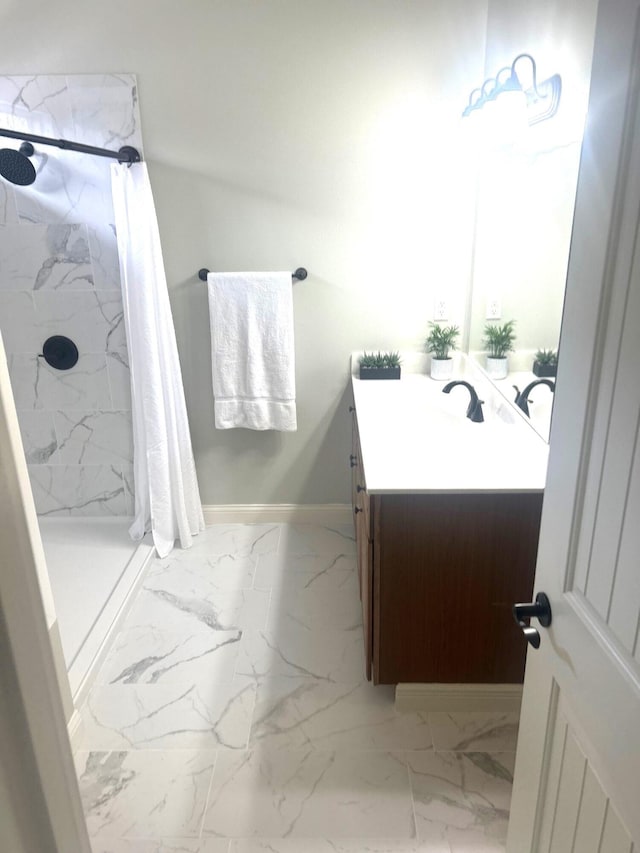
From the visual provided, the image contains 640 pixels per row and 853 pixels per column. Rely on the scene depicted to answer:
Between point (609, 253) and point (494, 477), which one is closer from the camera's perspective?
point (609, 253)

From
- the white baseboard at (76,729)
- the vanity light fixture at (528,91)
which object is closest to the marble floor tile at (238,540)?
the white baseboard at (76,729)

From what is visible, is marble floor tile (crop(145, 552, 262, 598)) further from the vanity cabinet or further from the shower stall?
the vanity cabinet

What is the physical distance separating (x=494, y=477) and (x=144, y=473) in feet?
5.90

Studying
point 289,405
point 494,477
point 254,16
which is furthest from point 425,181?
point 494,477

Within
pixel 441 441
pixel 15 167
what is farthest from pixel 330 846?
pixel 15 167

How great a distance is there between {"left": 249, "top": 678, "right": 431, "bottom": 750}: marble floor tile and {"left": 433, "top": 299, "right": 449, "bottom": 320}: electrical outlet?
5.18 feet

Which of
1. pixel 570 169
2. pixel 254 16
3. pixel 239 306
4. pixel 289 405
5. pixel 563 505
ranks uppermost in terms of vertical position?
pixel 254 16

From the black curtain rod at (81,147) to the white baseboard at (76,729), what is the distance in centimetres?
194

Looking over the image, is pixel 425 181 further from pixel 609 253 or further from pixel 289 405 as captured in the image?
pixel 609 253

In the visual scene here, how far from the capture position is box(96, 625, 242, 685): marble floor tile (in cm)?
213

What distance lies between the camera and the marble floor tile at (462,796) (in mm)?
1583

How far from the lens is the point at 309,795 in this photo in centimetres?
169

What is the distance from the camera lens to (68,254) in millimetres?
2715

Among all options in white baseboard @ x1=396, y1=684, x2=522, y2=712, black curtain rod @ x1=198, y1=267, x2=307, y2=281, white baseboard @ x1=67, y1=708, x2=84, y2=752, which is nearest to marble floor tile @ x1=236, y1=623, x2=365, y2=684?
white baseboard @ x1=396, y1=684, x2=522, y2=712
